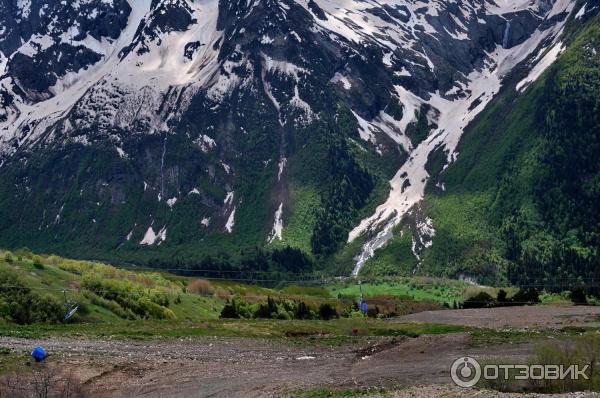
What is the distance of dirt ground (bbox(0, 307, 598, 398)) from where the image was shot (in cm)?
4512

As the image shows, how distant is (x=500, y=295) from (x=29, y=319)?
8563 cm

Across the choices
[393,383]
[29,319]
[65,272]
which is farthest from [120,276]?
[393,383]

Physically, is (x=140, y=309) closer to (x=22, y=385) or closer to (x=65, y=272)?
(x=65, y=272)

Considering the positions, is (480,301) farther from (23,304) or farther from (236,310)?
(23,304)

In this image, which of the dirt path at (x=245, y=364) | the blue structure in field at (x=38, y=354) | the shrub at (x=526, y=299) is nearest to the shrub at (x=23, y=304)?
the dirt path at (x=245, y=364)

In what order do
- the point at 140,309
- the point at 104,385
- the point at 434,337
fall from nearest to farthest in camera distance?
the point at 104,385 → the point at 434,337 → the point at 140,309

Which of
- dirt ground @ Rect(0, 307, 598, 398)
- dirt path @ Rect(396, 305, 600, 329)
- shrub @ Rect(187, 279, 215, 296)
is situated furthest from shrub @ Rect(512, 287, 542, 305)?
dirt ground @ Rect(0, 307, 598, 398)

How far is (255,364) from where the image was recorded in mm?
54625

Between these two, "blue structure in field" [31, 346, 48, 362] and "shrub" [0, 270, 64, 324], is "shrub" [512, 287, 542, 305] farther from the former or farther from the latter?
"blue structure in field" [31, 346, 48, 362]

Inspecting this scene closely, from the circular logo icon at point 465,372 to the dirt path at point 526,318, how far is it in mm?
32008

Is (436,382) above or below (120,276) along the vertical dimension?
below

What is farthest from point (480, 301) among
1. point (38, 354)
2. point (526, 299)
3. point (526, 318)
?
point (38, 354)

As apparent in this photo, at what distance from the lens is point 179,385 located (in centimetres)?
4675
